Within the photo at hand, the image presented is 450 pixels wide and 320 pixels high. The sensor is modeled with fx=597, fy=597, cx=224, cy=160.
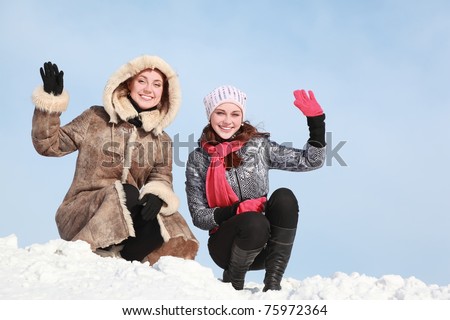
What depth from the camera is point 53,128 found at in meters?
4.44

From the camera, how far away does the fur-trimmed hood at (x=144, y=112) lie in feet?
14.8

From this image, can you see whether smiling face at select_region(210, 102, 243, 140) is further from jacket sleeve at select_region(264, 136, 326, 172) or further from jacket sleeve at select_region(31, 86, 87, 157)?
jacket sleeve at select_region(31, 86, 87, 157)

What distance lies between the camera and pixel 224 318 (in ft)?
9.82

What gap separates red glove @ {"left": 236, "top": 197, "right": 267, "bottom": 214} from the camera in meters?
3.88

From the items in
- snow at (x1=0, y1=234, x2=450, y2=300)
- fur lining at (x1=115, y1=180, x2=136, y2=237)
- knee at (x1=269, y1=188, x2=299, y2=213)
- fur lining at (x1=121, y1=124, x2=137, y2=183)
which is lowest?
snow at (x1=0, y1=234, x2=450, y2=300)

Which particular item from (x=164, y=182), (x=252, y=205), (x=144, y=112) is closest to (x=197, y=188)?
(x=252, y=205)

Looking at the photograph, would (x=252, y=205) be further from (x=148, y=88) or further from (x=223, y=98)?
(x=148, y=88)

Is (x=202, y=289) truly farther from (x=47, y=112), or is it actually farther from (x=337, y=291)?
(x=47, y=112)

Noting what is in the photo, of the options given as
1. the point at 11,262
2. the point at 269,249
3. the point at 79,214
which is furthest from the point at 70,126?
the point at 269,249

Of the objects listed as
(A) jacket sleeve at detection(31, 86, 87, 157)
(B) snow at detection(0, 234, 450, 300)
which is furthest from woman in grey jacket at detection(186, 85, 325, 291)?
(A) jacket sleeve at detection(31, 86, 87, 157)

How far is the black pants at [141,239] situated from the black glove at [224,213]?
748mm

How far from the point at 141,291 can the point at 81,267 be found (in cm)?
57

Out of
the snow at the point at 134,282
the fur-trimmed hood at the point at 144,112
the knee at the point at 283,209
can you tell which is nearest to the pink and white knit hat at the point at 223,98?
the fur-trimmed hood at the point at 144,112

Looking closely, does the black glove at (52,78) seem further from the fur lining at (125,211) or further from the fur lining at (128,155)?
the fur lining at (125,211)
